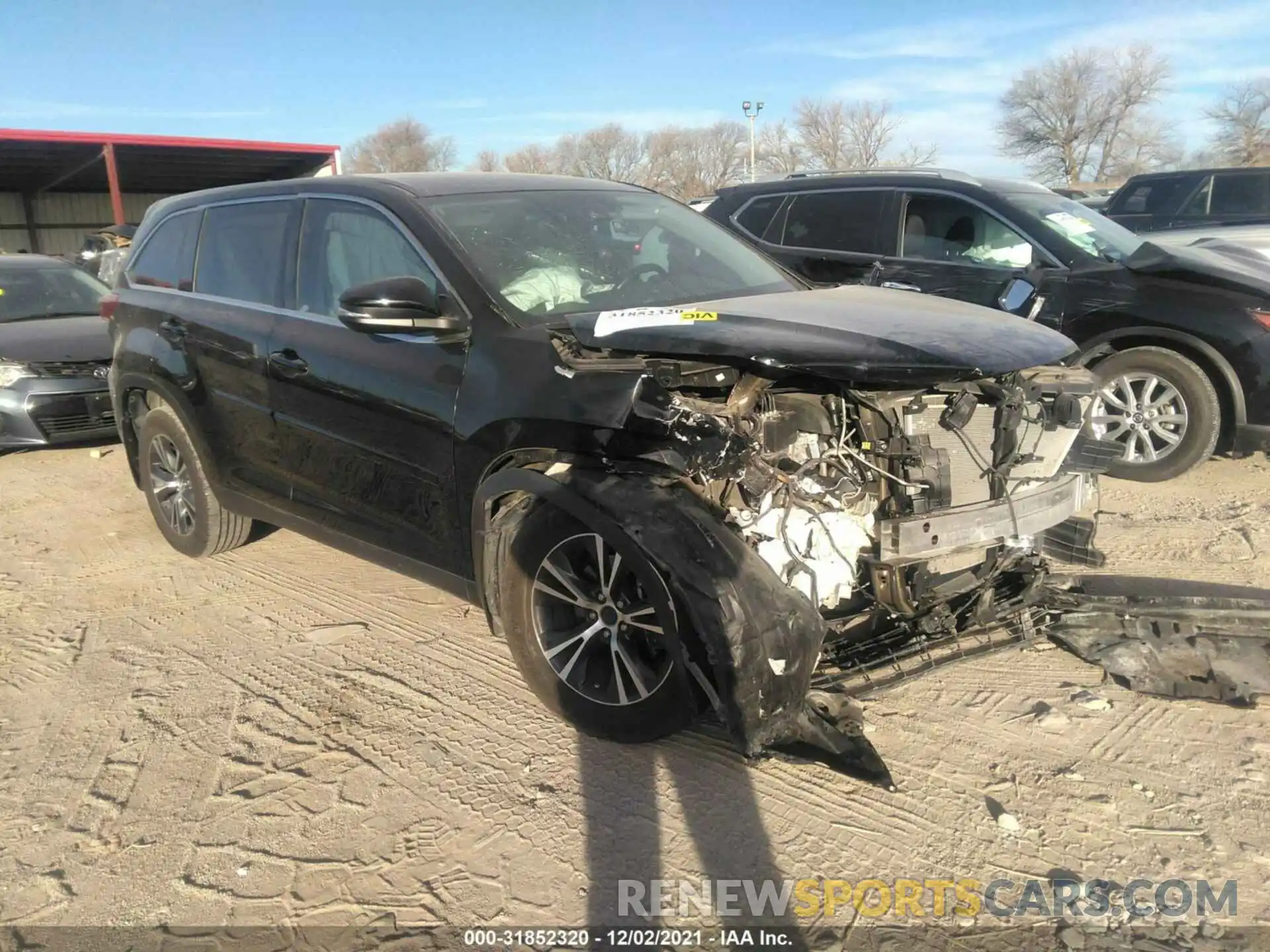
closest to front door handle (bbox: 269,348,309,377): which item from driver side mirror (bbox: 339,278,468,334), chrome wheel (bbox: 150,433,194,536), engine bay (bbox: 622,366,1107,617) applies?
driver side mirror (bbox: 339,278,468,334)

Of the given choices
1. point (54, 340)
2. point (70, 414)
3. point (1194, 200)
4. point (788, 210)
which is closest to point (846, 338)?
point (788, 210)

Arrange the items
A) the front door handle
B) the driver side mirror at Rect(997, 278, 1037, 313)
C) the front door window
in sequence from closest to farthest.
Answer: the front door handle < the driver side mirror at Rect(997, 278, 1037, 313) < the front door window

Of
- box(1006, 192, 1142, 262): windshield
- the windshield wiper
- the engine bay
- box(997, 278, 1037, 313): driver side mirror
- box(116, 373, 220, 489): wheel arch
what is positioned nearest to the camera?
the engine bay

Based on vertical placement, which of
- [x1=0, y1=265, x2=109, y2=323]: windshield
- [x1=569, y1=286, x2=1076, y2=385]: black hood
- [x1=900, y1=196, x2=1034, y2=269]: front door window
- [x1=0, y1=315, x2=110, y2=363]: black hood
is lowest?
[x1=0, y1=315, x2=110, y2=363]: black hood

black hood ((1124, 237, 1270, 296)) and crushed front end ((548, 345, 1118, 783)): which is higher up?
black hood ((1124, 237, 1270, 296))

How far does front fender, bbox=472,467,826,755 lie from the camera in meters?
2.65

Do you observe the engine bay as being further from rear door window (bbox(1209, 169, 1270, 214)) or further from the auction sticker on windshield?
rear door window (bbox(1209, 169, 1270, 214))

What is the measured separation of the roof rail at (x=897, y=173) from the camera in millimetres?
6793

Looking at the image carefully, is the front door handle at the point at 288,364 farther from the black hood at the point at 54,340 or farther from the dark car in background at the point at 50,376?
the black hood at the point at 54,340

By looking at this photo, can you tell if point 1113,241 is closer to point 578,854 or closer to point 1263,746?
point 1263,746

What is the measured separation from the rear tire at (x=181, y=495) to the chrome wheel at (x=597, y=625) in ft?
8.18

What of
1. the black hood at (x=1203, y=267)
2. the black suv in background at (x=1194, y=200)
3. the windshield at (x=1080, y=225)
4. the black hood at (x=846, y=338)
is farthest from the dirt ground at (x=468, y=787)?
the black suv in background at (x=1194, y=200)

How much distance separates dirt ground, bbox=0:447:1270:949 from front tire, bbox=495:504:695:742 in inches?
6.1

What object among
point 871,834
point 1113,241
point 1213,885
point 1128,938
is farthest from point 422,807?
point 1113,241
